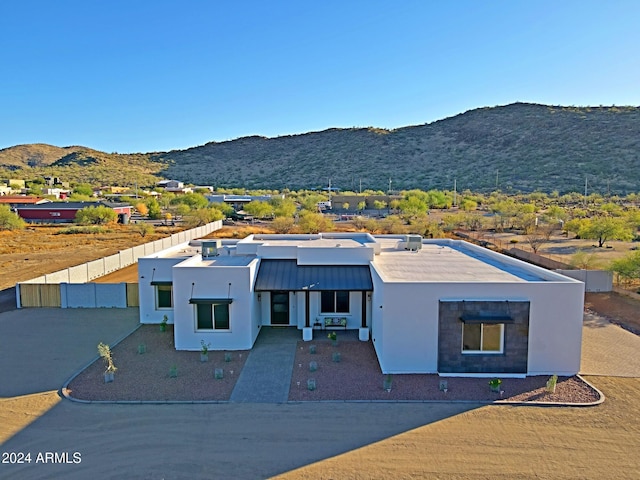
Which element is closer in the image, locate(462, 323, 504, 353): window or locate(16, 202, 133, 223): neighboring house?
locate(462, 323, 504, 353): window

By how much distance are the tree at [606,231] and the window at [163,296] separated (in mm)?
36202

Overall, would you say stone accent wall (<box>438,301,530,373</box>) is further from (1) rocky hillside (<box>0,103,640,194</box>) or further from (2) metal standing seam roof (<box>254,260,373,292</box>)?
(1) rocky hillside (<box>0,103,640,194</box>)

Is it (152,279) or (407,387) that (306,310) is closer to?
(407,387)

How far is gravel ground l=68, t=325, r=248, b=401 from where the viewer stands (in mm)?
12719

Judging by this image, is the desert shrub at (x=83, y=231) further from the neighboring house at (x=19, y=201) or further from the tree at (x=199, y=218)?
the neighboring house at (x=19, y=201)

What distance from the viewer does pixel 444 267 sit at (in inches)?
718

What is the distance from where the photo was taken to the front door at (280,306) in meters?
18.9

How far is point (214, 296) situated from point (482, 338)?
9.04 metres

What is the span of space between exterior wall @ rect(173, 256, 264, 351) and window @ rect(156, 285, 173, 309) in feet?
12.1

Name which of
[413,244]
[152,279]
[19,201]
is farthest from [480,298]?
[19,201]

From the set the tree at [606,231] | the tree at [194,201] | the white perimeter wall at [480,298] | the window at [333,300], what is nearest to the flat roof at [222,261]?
the window at [333,300]

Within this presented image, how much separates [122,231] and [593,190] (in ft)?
233

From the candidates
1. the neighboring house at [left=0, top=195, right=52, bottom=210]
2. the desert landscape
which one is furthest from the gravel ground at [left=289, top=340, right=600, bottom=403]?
the neighboring house at [left=0, top=195, right=52, bottom=210]

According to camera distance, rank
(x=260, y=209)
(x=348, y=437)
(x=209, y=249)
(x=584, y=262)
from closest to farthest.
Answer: (x=348, y=437) → (x=209, y=249) → (x=584, y=262) → (x=260, y=209)
